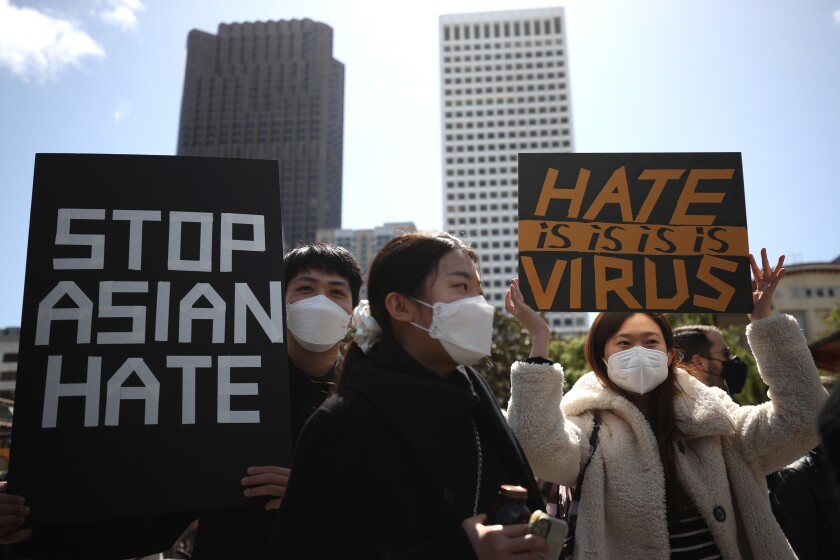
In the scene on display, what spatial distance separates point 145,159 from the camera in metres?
2.59

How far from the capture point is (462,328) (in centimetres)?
204

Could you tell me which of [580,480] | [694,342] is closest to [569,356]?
[694,342]

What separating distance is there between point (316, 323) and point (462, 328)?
0.95 m

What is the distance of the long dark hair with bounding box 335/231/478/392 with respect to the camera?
207cm

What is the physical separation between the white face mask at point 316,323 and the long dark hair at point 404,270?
2.32ft

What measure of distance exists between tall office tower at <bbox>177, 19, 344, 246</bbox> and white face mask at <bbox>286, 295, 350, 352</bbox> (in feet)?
396

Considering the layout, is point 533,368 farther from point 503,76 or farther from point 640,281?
point 503,76

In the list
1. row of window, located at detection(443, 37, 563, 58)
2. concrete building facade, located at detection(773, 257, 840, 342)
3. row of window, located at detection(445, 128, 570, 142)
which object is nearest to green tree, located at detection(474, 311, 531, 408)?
concrete building facade, located at detection(773, 257, 840, 342)

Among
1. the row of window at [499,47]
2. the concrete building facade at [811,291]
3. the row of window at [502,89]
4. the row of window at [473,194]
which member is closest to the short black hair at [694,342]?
the concrete building facade at [811,291]

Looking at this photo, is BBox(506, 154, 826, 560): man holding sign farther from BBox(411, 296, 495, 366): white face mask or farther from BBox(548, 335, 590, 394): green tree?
BBox(548, 335, 590, 394): green tree

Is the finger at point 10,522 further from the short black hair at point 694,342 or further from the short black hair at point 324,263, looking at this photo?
the short black hair at point 694,342

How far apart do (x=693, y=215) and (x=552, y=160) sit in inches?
30.7

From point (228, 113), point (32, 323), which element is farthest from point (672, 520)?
point (228, 113)

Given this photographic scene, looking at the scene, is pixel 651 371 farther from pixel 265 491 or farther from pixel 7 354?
pixel 7 354
